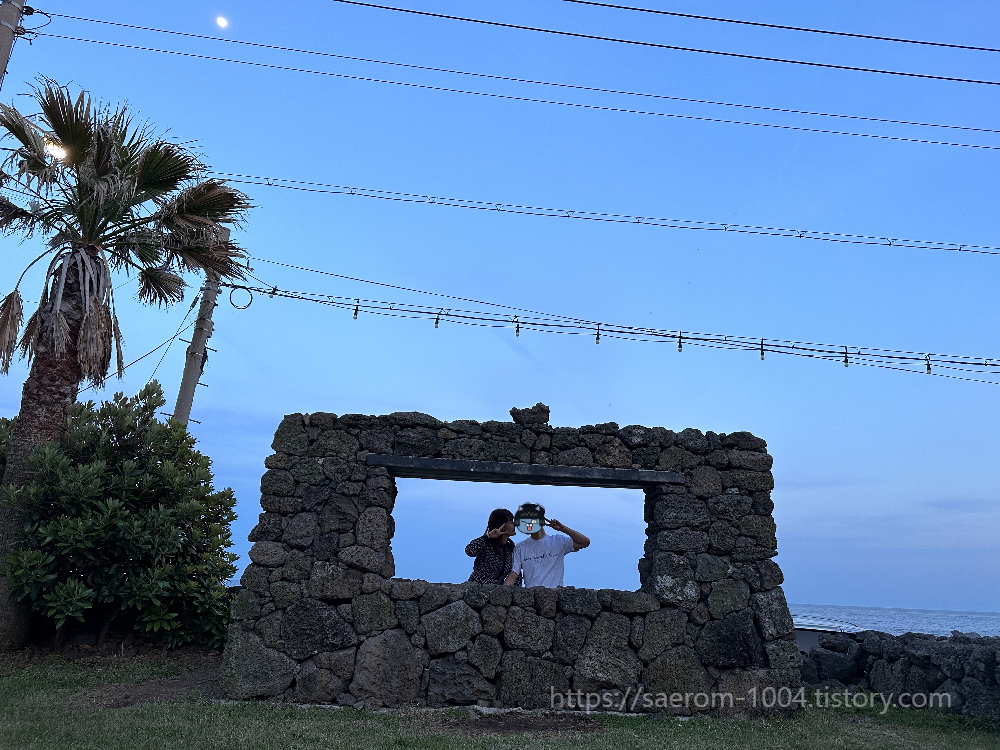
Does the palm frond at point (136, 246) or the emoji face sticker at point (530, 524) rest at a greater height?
the palm frond at point (136, 246)

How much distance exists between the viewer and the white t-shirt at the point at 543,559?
7602 millimetres

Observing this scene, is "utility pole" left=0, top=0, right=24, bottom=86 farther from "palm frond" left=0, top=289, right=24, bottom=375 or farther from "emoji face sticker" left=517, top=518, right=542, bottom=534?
"emoji face sticker" left=517, top=518, right=542, bottom=534

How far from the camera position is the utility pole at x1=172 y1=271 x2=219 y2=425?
10.8 metres

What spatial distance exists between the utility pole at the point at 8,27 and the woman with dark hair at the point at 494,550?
25.4 ft

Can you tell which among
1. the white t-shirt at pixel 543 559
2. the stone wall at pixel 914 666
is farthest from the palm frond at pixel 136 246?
the stone wall at pixel 914 666

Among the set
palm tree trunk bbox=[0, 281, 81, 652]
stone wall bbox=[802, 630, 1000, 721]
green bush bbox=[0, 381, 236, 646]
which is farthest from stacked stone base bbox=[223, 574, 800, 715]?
palm tree trunk bbox=[0, 281, 81, 652]

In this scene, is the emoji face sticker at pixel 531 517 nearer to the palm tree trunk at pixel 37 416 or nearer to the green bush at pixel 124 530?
the green bush at pixel 124 530

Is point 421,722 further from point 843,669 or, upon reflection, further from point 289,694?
point 843,669

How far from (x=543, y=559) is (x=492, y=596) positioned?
70 cm

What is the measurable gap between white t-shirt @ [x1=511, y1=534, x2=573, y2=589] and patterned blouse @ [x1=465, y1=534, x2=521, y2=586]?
7.5 inches

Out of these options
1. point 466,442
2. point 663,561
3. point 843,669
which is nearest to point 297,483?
point 466,442

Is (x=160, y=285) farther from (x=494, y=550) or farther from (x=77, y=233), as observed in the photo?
(x=494, y=550)

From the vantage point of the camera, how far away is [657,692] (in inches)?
284

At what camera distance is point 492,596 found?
23.8ft
